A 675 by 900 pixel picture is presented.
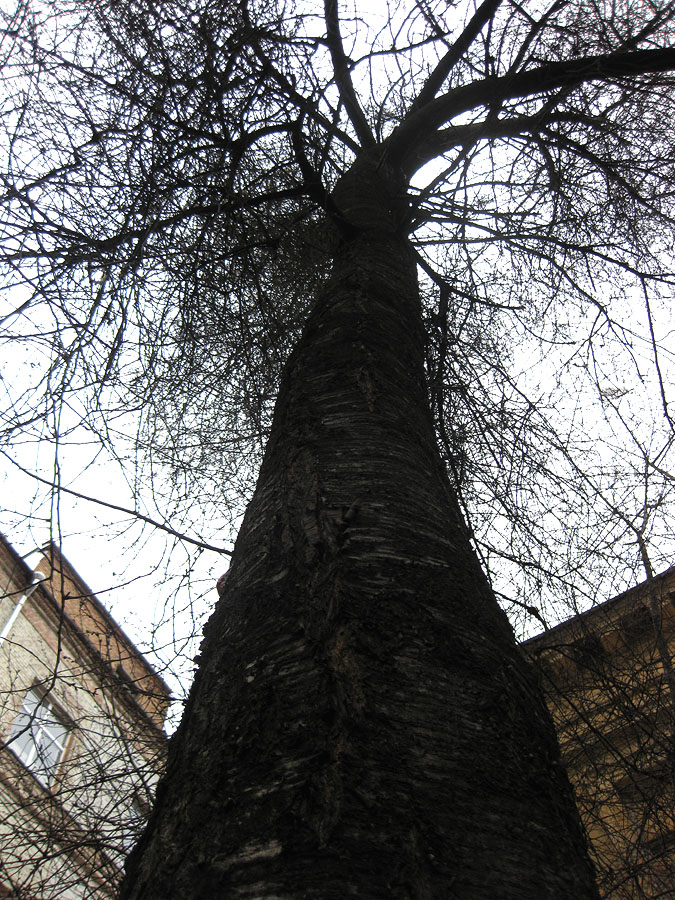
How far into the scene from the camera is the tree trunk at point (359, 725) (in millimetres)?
658

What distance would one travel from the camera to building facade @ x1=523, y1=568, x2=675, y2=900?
2.43 m

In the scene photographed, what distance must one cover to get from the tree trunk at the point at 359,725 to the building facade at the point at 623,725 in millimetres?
1336

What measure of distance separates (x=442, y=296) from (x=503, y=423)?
0.80 m

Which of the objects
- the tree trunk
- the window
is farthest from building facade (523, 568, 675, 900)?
the window

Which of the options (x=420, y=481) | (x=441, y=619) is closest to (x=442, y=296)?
(x=420, y=481)

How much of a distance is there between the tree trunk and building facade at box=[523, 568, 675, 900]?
134 cm

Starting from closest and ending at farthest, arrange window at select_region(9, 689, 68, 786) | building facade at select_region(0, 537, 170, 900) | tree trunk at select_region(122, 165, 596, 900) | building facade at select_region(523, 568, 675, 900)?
tree trunk at select_region(122, 165, 596, 900) < window at select_region(9, 689, 68, 786) < building facade at select_region(0, 537, 170, 900) < building facade at select_region(523, 568, 675, 900)

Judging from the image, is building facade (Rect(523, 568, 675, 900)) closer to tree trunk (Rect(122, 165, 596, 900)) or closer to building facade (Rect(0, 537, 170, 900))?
tree trunk (Rect(122, 165, 596, 900))

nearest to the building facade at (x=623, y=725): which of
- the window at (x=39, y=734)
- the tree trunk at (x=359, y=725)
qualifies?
the tree trunk at (x=359, y=725)

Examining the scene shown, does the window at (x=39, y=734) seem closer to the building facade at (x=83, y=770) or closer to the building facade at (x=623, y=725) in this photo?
the building facade at (x=83, y=770)

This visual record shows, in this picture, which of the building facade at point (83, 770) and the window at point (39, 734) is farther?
the building facade at point (83, 770)

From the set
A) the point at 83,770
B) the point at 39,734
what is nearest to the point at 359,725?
the point at 83,770

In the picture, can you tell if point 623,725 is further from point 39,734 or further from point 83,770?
point 39,734

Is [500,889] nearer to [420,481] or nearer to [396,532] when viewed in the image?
[396,532]
